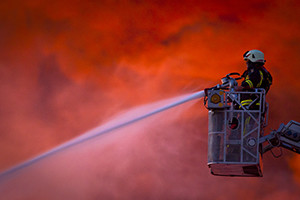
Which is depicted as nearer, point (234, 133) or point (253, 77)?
point (234, 133)

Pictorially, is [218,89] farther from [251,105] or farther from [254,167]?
[254,167]

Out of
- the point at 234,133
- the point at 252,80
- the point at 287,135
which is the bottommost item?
the point at 234,133

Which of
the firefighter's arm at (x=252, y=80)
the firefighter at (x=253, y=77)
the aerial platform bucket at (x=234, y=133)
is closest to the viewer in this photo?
the aerial platform bucket at (x=234, y=133)

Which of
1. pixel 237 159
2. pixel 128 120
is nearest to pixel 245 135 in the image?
pixel 237 159

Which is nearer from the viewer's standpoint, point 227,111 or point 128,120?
point 227,111

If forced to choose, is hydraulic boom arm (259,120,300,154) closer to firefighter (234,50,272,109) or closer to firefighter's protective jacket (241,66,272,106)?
firefighter (234,50,272,109)

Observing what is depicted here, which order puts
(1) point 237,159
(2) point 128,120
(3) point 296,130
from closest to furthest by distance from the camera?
(1) point 237,159
(3) point 296,130
(2) point 128,120

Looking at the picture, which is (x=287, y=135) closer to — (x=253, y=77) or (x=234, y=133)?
(x=234, y=133)

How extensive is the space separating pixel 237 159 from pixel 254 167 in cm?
58

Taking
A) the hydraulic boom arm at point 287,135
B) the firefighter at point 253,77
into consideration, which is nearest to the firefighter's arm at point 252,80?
the firefighter at point 253,77

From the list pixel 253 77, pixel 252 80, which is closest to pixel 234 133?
pixel 252 80

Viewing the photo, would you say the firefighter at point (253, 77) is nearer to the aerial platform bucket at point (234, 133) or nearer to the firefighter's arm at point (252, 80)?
the firefighter's arm at point (252, 80)

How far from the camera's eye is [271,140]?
15531 mm

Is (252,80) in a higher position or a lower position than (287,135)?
higher
